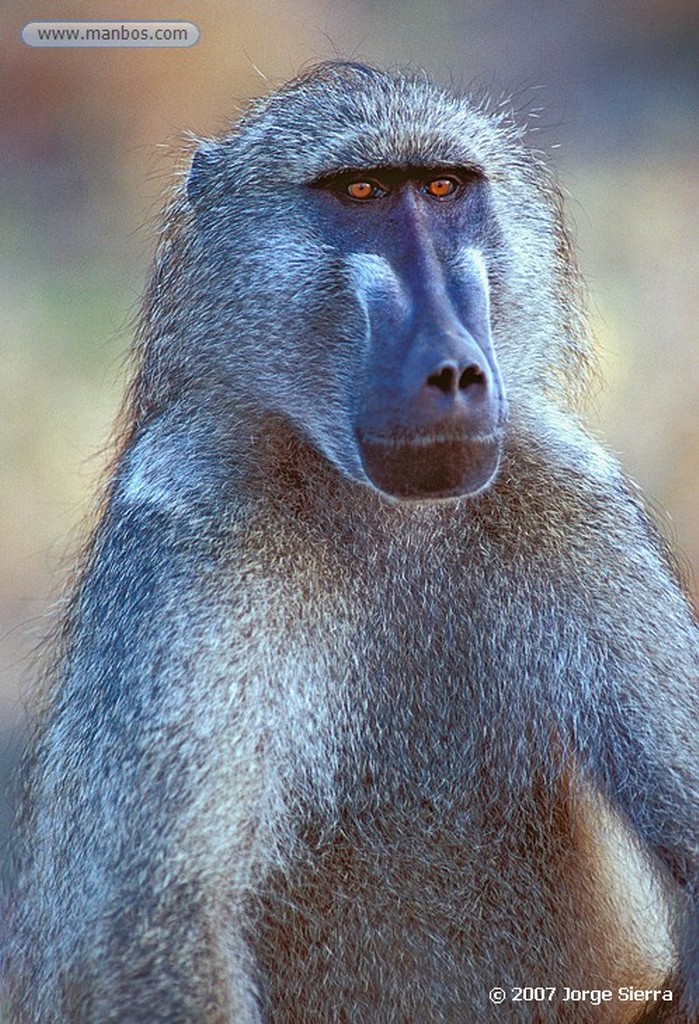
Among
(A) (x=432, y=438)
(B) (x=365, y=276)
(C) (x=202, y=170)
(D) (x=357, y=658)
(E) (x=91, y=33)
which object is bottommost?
(D) (x=357, y=658)

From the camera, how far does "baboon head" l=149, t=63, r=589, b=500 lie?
1751 mm

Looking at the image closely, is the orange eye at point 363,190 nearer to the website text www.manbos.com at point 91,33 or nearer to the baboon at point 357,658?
the baboon at point 357,658

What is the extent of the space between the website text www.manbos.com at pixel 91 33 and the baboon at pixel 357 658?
0.23 metres

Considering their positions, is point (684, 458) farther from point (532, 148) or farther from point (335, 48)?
point (335, 48)

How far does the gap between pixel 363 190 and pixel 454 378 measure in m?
0.42

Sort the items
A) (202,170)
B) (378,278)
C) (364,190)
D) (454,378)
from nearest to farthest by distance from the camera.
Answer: (454,378) → (378,278) → (364,190) → (202,170)

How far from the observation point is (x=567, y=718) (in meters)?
2.02

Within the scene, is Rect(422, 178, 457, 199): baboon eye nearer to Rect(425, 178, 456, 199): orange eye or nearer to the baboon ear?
Rect(425, 178, 456, 199): orange eye

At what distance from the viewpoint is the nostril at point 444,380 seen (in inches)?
66.1

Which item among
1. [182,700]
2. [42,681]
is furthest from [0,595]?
[182,700]

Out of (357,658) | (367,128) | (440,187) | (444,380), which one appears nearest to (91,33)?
(367,128)

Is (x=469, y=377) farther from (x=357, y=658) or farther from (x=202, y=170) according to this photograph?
(x=202, y=170)

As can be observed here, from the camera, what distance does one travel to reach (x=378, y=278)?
6.03 ft

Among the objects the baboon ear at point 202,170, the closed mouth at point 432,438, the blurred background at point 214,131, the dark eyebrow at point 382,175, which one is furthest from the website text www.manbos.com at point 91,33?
the closed mouth at point 432,438
